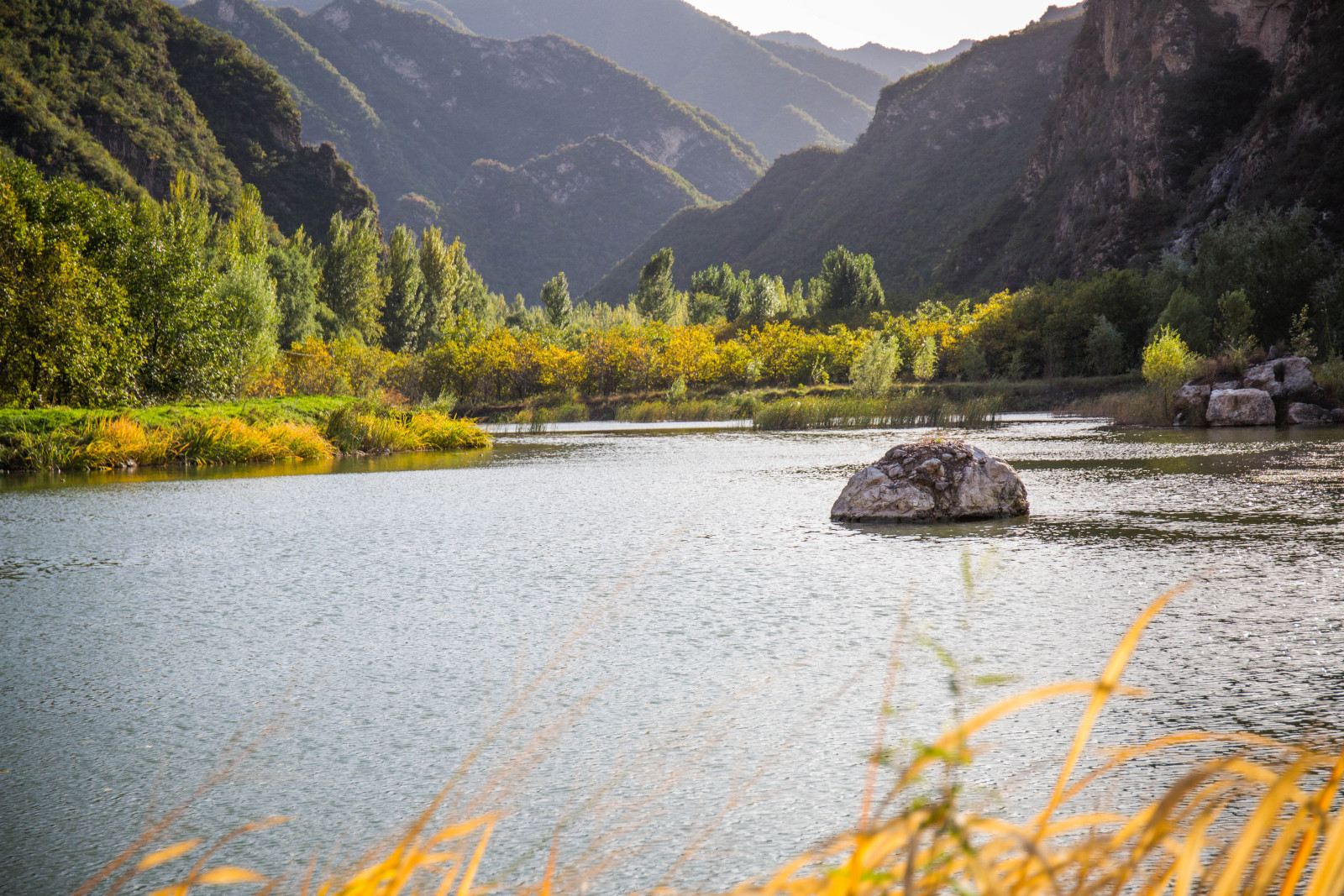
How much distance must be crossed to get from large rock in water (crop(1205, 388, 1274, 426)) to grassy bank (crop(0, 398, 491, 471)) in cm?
2271

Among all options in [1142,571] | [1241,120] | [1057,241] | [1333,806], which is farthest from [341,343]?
[1241,120]

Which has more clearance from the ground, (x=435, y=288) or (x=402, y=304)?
(x=435, y=288)

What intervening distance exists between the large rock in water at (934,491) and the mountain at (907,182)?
105574 mm

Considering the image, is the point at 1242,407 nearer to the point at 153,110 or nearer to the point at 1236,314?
the point at 1236,314

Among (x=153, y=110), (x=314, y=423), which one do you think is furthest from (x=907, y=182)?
(x=314, y=423)

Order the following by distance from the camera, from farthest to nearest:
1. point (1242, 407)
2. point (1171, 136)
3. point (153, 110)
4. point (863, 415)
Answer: point (153, 110) → point (1171, 136) → point (863, 415) → point (1242, 407)

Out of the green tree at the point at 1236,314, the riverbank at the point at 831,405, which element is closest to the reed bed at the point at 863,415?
the riverbank at the point at 831,405

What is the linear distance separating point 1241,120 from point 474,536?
9344 centimetres

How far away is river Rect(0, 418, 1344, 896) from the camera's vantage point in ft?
13.4

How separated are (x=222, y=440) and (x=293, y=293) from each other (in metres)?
41.1

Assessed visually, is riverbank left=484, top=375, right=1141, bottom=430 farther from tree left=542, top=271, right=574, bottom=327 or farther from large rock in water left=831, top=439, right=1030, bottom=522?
large rock in water left=831, top=439, right=1030, bottom=522

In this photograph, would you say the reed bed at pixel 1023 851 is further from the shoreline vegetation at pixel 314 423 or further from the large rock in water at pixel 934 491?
the shoreline vegetation at pixel 314 423

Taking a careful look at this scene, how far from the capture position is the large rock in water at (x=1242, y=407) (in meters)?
31.0

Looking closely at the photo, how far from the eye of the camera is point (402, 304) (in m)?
76.6
